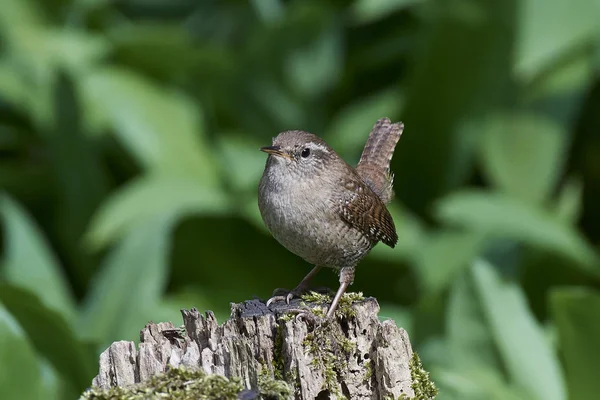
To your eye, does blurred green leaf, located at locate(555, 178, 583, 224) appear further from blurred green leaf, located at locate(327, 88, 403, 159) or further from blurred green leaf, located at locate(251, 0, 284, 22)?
blurred green leaf, located at locate(251, 0, 284, 22)

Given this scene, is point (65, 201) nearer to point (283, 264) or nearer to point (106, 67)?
point (106, 67)

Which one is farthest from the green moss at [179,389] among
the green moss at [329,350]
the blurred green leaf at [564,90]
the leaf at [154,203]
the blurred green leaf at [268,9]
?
the blurred green leaf at [268,9]

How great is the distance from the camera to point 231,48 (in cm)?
870

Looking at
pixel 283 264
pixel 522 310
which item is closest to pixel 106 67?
pixel 283 264

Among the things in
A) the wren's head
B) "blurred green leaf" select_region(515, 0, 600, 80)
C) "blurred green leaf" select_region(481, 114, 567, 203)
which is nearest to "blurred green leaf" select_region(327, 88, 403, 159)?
"blurred green leaf" select_region(481, 114, 567, 203)

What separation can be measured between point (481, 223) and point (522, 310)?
112 centimetres

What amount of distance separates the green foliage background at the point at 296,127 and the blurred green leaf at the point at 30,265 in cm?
1

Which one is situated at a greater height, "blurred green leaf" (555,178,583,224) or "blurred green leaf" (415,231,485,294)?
"blurred green leaf" (555,178,583,224)

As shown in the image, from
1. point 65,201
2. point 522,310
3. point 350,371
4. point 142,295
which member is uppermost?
point 65,201

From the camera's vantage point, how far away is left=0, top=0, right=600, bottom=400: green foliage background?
627 cm

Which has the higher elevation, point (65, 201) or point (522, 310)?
point (65, 201)

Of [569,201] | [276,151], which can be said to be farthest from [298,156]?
[569,201]

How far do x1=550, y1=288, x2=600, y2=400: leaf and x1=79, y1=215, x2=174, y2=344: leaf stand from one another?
8.26 feet

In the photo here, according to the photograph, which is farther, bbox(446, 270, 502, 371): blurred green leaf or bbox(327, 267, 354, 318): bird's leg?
bbox(446, 270, 502, 371): blurred green leaf
